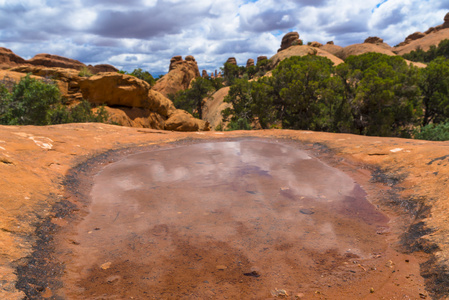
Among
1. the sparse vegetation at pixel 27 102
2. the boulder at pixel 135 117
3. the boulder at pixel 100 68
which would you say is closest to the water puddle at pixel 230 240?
the sparse vegetation at pixel 27 102

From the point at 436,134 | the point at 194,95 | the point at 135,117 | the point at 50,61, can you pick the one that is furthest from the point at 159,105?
the point at 50,61

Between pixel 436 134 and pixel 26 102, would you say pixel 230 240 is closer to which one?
pixel 436 134

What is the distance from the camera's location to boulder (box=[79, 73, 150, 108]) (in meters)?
22.1

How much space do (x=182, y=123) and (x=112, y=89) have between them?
6.62 meters

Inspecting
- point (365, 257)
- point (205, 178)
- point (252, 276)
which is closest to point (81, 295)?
point (252, 276)

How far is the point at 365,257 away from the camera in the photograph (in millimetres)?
3705

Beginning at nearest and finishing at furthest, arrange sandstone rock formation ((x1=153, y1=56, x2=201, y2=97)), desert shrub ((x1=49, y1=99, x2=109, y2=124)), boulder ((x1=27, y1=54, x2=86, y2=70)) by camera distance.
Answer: desert shrub ((x1=49, y1=99, x2=109, y2=124)), boulder ((x1=27, y1=54, x2=86, y2=70)), sandstone rock formation ((x1=153, y1=56, x2=201, y2=97))

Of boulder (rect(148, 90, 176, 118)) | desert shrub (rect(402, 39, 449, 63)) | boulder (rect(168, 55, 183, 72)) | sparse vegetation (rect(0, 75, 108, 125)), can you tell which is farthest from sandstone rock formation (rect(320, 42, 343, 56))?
sparse vegetation (rect(0, 75, 108, 125))

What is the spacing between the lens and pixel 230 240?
4086mm

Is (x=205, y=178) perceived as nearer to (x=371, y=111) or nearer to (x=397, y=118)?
(x=371, y=111)

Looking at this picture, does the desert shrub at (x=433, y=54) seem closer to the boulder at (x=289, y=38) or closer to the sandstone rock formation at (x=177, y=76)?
the boulder at (x=289, y=38)

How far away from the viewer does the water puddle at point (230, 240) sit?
125 inches

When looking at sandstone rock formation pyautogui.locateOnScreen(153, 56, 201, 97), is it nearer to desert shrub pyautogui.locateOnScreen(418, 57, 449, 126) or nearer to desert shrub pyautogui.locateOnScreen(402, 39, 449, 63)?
desert shrub pyautogui.locateOnScreen(418, 57, 449, 126)

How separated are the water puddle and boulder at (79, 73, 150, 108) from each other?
17426 mm
